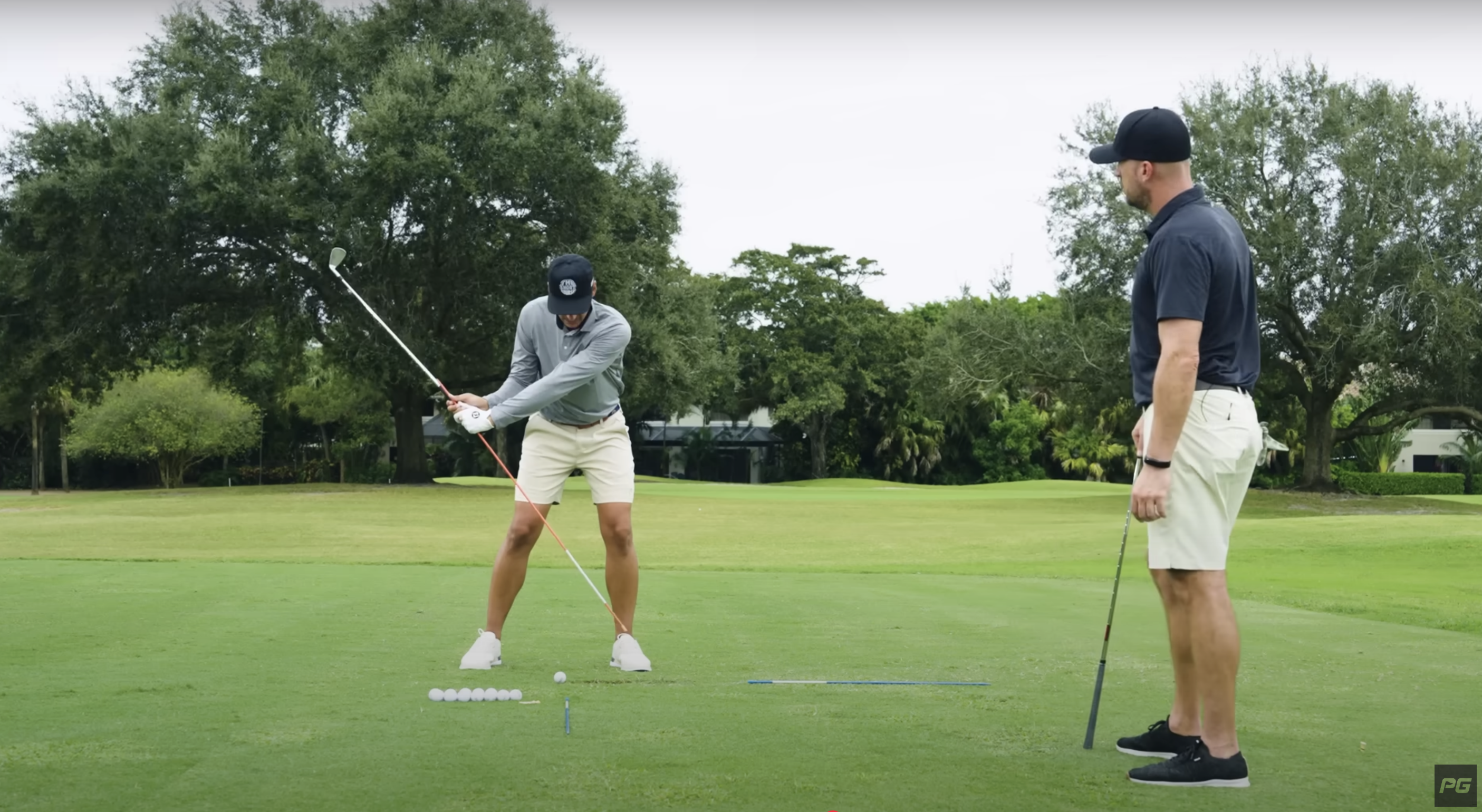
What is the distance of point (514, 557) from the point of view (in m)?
7.48

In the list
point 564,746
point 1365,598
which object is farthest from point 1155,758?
point 1365,598

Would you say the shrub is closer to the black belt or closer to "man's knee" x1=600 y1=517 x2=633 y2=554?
"man's knee" x1=600 y1=517 x2=633 y2=554

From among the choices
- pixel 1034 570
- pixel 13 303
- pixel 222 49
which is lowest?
pixel 1034 570

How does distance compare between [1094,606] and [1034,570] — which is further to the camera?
[1034,570]

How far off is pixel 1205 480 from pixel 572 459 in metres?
3.82

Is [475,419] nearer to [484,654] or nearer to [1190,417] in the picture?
[484,654]

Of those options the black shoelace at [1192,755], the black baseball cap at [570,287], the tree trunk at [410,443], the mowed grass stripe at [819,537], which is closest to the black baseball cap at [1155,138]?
the black shoelace at [1192,755]

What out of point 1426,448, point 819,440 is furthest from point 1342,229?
point 1426,448

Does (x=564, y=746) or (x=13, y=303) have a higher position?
(x=13, y=303)

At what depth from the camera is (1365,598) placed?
536 inches

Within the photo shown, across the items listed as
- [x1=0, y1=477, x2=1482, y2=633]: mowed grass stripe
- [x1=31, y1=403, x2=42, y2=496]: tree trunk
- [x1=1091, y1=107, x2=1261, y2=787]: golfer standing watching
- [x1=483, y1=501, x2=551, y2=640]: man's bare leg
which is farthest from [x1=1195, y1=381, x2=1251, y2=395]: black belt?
[x1=31, y1=403, x2=42, y2=496]: tree trunk

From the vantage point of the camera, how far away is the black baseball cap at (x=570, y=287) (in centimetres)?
718

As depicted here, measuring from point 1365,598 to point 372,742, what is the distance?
464 inches

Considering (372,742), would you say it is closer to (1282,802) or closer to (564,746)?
(564,746)
